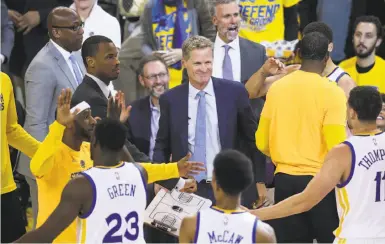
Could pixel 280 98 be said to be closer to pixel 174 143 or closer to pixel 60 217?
pixel 174 143

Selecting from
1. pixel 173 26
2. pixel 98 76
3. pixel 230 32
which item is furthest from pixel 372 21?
pixel 98 76

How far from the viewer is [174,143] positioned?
7.87 metres

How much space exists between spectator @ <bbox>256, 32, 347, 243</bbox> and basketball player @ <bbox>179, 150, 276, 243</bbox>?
72.4 inches

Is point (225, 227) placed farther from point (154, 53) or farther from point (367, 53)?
point (367, 53)

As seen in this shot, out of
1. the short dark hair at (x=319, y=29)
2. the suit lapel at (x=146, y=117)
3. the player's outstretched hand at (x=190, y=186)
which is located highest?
the short dark hair at (x=319, y=29)

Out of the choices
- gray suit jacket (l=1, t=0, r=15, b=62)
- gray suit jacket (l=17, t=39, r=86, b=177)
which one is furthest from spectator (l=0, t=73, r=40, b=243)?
gray suit jacket (l=1, t=0, r=15, b=62)

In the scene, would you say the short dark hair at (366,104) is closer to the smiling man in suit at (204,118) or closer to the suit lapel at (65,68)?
the smiling man in suit at (204,118)

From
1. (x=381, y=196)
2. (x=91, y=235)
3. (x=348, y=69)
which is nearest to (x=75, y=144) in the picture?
(x=91, y=235)

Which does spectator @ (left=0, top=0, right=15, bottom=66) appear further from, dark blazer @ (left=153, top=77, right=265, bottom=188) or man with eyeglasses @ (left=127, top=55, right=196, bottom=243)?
dark blazer @ (left=153, top=77, right=265, bottom=188)

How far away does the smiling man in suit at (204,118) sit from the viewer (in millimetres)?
7820

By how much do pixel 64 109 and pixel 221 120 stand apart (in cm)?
171

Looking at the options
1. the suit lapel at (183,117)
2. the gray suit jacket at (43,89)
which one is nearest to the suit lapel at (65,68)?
the gray suit jacket at (43,89)

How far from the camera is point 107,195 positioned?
5.99 metres

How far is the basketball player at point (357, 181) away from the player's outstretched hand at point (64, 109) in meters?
1.29
